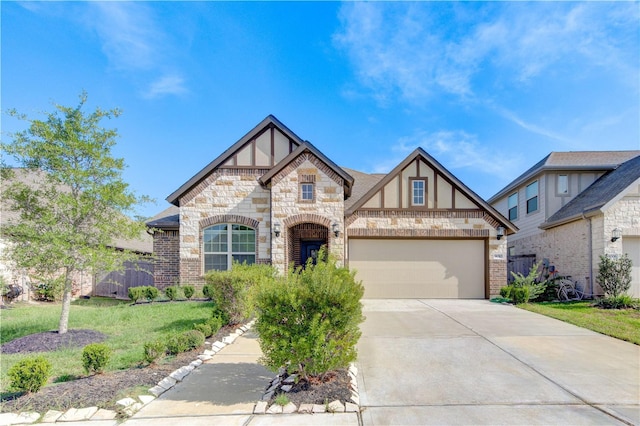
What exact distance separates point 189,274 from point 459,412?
1184 cm

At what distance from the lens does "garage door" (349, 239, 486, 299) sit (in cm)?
1391

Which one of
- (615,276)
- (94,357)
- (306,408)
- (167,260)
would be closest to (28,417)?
(94,357)

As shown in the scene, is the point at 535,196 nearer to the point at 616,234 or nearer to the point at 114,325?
the point at 616,234

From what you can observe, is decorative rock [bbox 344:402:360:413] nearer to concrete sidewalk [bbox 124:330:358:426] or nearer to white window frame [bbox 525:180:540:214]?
concrete sidewalk [bbox 124:330:358:426]

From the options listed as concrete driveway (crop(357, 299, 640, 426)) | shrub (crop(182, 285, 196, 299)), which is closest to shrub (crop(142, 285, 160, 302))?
shrub (crop(182, 285, 196, 299))

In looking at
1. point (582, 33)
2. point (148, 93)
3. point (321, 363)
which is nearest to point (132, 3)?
point (148, 93)

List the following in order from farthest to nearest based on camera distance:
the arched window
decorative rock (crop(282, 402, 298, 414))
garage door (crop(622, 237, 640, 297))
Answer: the arched window
garage door (crop(622, 237, 640, 297))
decorative rock (crop(282, 402, 298, 414))

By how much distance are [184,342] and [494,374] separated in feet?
16.8

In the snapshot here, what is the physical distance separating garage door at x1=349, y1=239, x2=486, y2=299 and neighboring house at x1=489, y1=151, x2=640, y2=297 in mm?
3942

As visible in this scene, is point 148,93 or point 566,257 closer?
point 148,93

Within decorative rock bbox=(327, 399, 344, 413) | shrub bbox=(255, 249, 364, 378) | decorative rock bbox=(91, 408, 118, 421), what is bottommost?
decorative rock bbox=(91, 408, 118, 421)

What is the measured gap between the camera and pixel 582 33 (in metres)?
10.1

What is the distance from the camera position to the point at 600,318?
9.64 m

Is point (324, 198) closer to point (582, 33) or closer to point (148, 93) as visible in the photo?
point (148, 93)
